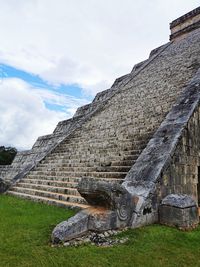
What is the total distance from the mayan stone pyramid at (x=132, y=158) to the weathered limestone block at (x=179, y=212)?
0.02 meters

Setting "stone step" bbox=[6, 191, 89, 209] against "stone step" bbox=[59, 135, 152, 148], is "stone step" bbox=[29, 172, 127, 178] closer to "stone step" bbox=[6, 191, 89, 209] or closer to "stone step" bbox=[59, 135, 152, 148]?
"stone step" bbox=[6, 191, 89, 209]

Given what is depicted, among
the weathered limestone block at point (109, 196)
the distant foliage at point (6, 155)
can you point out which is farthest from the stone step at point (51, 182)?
the distant foliage at point (6, 155)

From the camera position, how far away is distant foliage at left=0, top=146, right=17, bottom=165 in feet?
76.8

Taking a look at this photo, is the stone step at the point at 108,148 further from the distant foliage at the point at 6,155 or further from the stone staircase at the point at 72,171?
the distant foliage at the point at 6,155

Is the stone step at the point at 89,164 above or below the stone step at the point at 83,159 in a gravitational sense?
below

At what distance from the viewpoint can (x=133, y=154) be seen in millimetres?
7742

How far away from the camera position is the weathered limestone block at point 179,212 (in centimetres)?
519

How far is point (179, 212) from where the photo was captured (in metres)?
5.23

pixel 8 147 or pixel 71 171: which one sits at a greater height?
pixel 8 147

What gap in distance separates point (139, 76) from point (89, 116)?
356 centimetres

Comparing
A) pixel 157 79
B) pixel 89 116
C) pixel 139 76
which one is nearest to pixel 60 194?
pixel 89 116

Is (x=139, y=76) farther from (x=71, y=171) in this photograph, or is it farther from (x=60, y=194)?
(x=60, y=194)

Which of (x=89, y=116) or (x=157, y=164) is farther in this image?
(x=89, y=116)

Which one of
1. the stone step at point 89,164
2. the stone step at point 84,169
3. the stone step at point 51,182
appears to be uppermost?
the stone step at point 89,164
